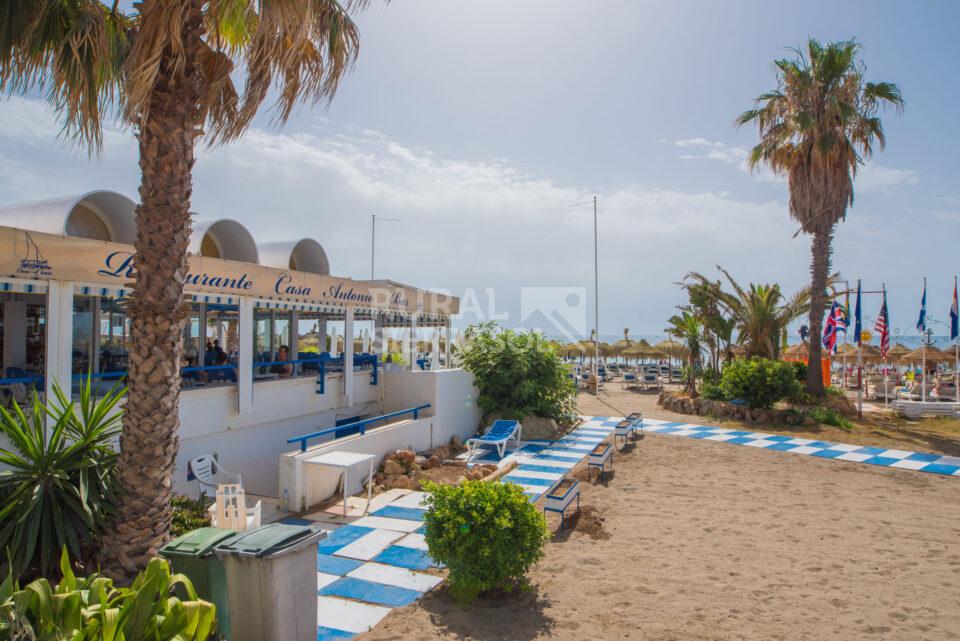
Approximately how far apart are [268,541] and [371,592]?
5.72 ft

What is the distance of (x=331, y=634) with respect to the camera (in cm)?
444

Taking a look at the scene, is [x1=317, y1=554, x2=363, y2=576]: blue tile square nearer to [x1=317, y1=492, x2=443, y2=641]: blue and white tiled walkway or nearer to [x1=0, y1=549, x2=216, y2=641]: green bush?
[x1=317, y1=492, x2=443, y2=641]: blue and white tiled walkway

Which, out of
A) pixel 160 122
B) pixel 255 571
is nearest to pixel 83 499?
pixel 255 571

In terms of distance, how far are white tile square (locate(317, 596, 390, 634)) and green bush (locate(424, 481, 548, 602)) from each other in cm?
68

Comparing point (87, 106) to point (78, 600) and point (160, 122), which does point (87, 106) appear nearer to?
point (160, 122)

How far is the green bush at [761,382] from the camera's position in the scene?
15.9 metres

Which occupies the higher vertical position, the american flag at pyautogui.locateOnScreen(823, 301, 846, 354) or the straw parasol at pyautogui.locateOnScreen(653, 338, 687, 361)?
the american flag at pyautogui.locateOnScreen(823, 301, 846, 354)

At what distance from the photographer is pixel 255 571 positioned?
149 inches

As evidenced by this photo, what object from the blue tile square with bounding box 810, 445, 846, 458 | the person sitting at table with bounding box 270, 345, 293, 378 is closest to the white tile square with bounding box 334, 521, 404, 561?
the person sitting at table with bounding box 270, 345, 293, 378

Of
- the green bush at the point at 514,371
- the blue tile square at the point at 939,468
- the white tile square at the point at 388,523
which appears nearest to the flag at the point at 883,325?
the blue tile square at the point at 939,468

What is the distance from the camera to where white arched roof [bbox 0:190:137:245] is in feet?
25.8

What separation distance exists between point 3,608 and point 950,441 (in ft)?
56.4

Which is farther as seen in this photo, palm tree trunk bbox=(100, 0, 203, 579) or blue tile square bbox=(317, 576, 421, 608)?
blue tile square bbox=(317, 576, 421, 608)

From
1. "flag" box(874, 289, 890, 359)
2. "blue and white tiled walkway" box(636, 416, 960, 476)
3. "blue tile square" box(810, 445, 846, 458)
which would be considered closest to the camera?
"blue and white tiled walkway" box(636, 416, 960, 476)
